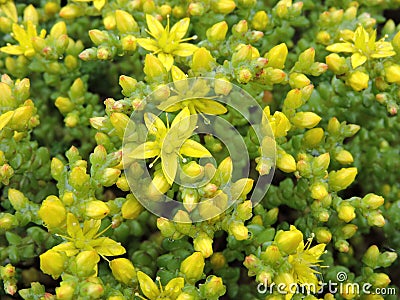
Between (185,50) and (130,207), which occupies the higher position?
(185,50)

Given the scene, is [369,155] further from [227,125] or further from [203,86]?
[203,86]

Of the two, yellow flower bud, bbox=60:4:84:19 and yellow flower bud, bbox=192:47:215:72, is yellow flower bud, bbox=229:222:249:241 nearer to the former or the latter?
yellow flower bud, bbox=192:47:215:72

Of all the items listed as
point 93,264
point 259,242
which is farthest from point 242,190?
point 93,264

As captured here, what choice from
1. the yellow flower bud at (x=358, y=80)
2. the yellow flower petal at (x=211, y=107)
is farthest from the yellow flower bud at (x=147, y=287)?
the yellow flower bud at (x=358, y=80)

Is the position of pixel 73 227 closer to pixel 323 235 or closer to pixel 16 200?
pixel 16 200
